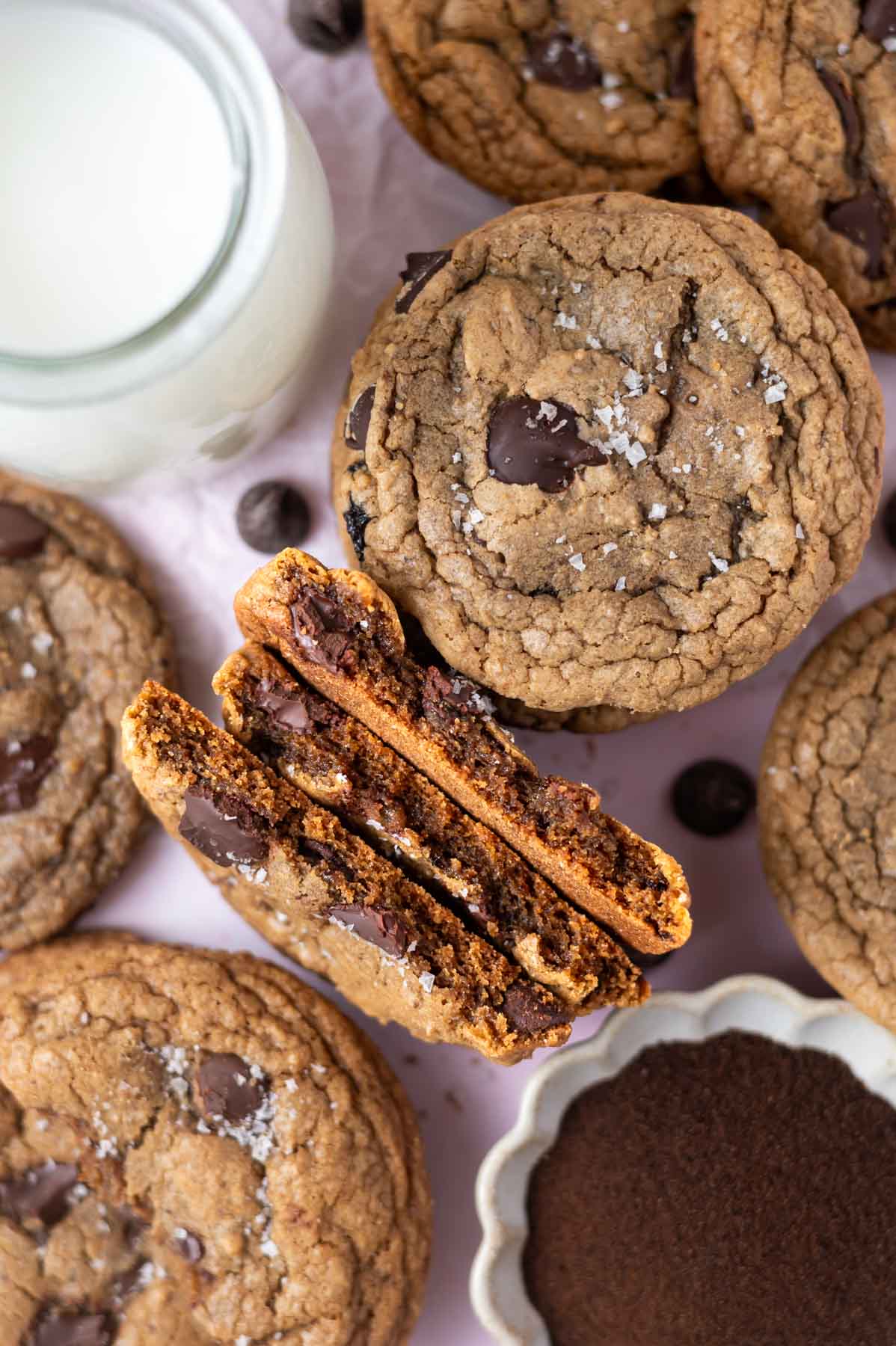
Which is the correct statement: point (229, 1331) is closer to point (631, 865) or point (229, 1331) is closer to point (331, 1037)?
point (331, 1037)

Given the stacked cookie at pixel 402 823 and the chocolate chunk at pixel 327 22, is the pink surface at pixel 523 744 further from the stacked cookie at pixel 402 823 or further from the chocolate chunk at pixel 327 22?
the stacked cookie at pixel 402 823

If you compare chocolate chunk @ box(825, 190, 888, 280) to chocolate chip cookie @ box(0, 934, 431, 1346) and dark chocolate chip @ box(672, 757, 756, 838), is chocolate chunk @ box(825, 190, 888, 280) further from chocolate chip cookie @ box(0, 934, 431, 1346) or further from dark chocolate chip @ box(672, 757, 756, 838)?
chocolate chip cookie @ box(0, 934, 431, 1346)

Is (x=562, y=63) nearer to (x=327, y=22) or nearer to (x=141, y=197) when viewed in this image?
(x=327, y=22)

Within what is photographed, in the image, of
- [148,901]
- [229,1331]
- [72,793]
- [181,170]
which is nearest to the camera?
[181,170]

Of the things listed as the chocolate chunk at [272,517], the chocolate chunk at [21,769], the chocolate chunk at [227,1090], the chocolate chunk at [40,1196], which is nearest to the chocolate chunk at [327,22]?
the chocolate chunk at [272,517]

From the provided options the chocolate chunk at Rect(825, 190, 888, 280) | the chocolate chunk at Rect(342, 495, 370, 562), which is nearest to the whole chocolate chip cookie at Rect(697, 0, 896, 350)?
the chocolate chunk at Rect(825, 190, 888, 280)

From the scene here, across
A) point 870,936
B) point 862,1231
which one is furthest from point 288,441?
point 862,1231
